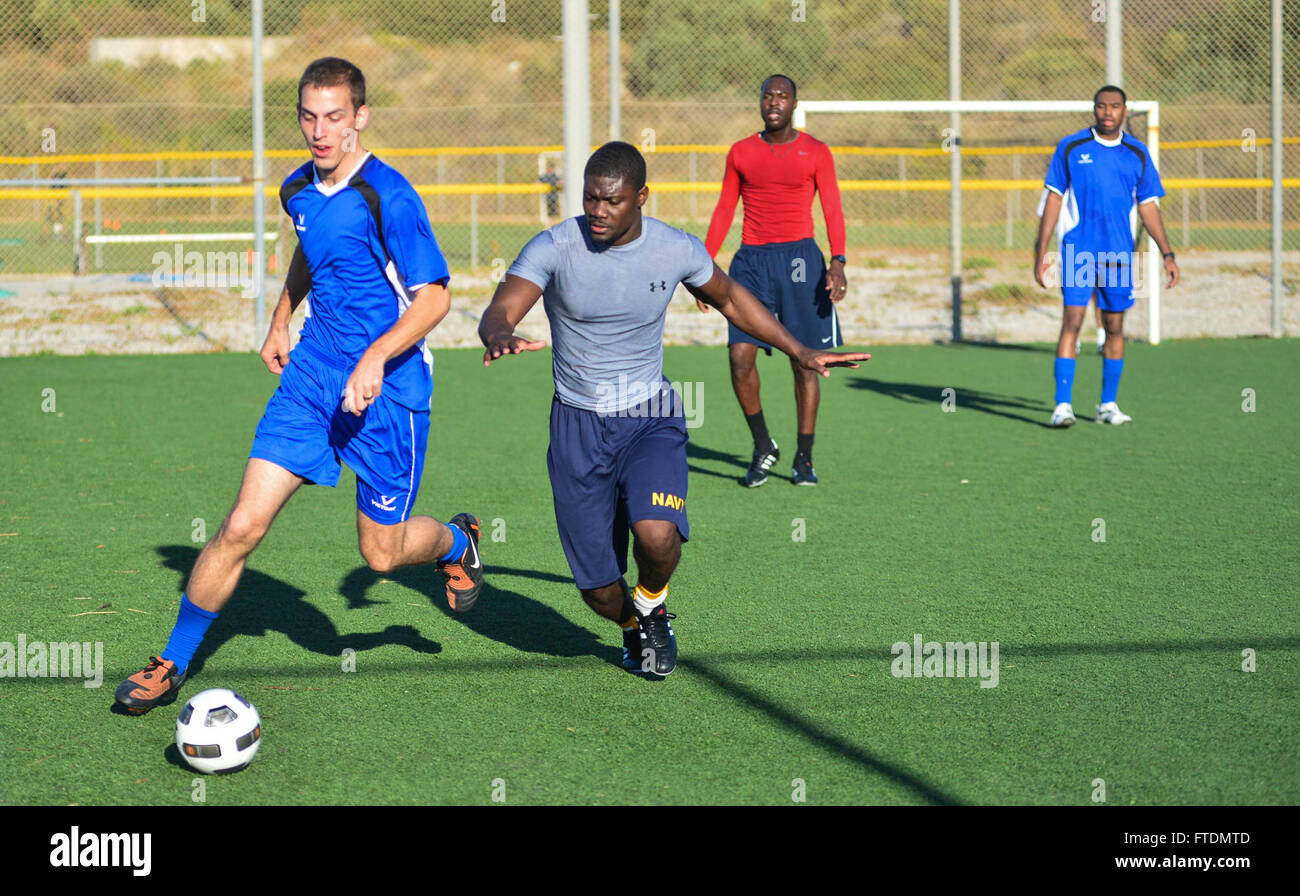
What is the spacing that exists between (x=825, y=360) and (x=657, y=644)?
1.11 metres

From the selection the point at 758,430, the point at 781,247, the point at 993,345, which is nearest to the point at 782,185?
the point at 781,247

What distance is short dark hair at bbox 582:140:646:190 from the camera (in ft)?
14.1

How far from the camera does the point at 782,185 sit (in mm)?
8227

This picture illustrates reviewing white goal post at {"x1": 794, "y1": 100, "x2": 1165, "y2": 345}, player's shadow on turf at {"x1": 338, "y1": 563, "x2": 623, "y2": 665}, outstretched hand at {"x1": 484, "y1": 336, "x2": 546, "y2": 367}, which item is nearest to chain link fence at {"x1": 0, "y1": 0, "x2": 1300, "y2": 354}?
white goal post at {"x1": 794, "y1": 100, "x2": 1165, "y2": 345}

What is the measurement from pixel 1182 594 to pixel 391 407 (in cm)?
329

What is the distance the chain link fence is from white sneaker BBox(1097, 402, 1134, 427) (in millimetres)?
6077

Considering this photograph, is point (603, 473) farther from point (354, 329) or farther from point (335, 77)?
point (335, 77)

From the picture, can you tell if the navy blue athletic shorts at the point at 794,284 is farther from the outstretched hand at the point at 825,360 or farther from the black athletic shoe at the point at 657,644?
the black athletic shoe at the point at 657,644

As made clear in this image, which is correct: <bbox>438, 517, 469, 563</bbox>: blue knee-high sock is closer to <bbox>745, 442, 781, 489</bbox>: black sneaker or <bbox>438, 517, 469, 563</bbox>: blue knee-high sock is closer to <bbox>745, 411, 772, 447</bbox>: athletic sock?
<bbox>745, 442, 781, 489</bbox>: black sneaker
